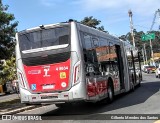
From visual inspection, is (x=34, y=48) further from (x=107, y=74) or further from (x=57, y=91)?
(x=107, y=74)

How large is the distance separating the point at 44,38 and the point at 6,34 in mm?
7269

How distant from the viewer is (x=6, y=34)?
20984 millimetres

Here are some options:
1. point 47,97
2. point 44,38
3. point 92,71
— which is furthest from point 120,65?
point 47,97

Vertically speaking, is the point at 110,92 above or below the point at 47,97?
below

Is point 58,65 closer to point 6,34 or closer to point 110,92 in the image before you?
Answer: point 110,92

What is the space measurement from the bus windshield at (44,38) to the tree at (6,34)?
6348 mm

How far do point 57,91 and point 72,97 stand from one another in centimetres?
64

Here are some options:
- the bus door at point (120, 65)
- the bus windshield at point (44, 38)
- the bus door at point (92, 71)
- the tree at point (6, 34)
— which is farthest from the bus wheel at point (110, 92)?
the tree at point (6, 34)

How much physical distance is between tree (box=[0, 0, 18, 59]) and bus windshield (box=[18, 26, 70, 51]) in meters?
6.35

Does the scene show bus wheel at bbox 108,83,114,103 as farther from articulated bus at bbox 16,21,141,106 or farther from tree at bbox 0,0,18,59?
tree at bbox 0,0,18,59

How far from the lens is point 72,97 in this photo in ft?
44.1

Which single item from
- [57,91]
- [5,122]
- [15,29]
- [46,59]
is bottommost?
[5,122]

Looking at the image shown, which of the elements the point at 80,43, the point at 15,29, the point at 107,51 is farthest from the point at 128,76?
the point at 80,43

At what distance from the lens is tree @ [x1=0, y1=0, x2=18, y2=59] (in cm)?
2067
